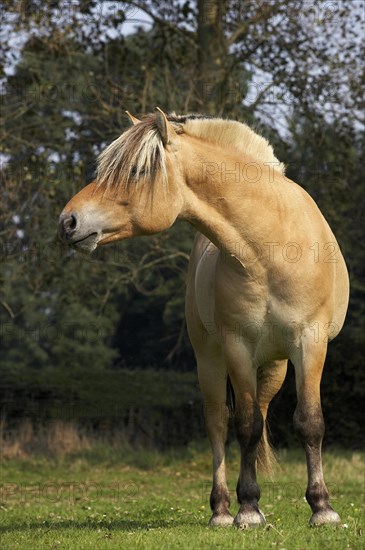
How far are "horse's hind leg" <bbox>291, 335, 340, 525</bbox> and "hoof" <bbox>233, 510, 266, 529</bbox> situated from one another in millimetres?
370

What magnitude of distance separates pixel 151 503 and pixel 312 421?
4.63 meters

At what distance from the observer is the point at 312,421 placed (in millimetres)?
6145

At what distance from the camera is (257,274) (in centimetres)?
617

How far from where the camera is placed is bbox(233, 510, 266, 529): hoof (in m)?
6.20

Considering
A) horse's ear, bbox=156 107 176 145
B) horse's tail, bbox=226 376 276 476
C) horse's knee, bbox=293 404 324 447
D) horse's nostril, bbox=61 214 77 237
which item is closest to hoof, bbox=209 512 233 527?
horse's tail, bbox=226 376 276 476

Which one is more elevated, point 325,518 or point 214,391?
point 214,391

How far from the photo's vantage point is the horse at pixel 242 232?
19.1ft

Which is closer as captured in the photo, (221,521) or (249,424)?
(249,424)

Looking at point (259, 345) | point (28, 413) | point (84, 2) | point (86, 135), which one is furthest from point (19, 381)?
point (259, 345)

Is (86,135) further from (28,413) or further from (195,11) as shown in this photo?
(28,413)

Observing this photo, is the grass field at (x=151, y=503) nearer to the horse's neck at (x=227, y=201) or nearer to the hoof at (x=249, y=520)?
→ the hoof at (x=249, y=520)

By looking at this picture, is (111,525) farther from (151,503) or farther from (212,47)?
(212,47)

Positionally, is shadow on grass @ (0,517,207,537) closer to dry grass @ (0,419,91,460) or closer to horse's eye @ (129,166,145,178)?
horse's eye @ (129,166,145,178)

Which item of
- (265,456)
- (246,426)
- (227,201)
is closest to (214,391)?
(265,456)
